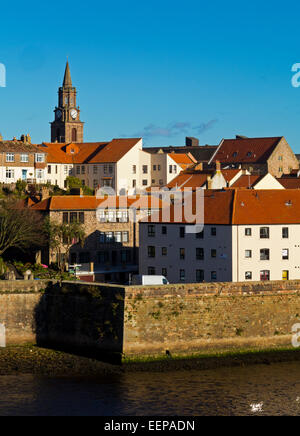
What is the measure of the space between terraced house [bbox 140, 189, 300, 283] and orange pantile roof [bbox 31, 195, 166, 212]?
799 cm

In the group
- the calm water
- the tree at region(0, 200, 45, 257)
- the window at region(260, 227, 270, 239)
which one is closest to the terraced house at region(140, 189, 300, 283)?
the window at region(260, 227, 270, 239)

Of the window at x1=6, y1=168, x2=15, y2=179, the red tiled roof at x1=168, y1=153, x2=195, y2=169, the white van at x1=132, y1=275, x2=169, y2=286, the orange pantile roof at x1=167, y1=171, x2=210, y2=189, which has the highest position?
the red tiled roof at x1=168, y1=153, x2=195, y2=169

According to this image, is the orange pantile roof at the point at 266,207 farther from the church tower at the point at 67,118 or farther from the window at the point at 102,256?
the church tower at the point at 67,118

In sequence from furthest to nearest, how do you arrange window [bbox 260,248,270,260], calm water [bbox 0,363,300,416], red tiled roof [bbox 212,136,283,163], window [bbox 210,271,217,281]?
red tiled roof [bbox 212,136,283,163] < window [bbox 260,248,270,260] < window [bbox 210,271,217,281] < calm water [bbox 0,363,300,416]

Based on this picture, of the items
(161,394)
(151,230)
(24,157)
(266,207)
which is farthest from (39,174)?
(161,394)

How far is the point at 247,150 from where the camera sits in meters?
104

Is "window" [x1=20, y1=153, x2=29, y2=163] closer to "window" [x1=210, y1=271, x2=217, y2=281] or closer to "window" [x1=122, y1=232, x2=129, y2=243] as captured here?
"window" [x1=122, y1=232, x2=129, y2=243]

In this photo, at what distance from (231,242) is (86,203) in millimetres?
16016

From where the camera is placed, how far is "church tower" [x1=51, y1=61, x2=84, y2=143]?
12119 cm

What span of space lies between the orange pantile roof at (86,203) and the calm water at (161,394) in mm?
25364

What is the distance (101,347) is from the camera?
42750 mm

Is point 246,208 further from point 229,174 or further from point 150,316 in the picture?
point 229,174

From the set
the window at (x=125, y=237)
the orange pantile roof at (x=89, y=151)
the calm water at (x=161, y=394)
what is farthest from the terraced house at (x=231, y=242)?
the orange pantile roof at (x=89, y=151)

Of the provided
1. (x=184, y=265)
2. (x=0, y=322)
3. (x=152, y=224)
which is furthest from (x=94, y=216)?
(x=0, y=322)
